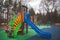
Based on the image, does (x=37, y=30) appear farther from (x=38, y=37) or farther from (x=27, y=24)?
(x=27, y=24)

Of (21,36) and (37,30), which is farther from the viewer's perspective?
(21,36)

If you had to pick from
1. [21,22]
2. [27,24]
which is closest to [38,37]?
[27,24]

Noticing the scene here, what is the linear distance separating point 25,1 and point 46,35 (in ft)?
3.28

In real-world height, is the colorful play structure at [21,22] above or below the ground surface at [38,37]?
above

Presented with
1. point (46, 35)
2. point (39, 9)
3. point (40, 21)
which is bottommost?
point (46, 35)

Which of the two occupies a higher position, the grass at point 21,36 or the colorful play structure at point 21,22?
the colorful play structure at point 21,22

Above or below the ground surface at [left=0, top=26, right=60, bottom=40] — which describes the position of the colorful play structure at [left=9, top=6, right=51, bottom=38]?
above

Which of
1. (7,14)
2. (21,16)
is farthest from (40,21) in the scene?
(7,14)

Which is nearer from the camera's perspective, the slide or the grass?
the slide

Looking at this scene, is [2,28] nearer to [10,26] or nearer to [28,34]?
[10,26]

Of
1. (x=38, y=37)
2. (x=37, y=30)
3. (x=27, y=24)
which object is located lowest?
(x=38, y=37)

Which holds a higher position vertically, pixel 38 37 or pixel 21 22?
pixel 21 22

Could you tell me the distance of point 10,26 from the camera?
4.68 metres

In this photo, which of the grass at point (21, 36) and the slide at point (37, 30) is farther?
the grass at point (21, 36)
